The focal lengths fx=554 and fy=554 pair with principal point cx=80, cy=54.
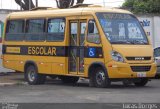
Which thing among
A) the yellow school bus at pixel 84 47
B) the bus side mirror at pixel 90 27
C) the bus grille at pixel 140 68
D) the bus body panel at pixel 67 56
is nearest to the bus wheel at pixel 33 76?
the yellow school bus at pixel 84 47

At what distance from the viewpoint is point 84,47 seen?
19.6m

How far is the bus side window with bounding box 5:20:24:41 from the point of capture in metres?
22.8

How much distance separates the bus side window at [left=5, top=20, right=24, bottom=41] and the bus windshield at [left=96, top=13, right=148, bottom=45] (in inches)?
180

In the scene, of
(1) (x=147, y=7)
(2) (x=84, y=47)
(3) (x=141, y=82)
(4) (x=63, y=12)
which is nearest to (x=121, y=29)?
(2) (x=84, y=47)

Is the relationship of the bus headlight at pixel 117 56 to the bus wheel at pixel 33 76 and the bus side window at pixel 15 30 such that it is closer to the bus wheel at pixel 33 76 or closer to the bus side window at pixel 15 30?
the bus wheel at pixel 33 76

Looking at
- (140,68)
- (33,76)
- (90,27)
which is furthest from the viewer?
(33,76)

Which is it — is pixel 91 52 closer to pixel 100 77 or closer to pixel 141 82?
pixel 100 77

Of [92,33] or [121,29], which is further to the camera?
[121,29]

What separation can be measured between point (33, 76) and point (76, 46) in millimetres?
2860

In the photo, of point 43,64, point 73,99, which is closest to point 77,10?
point 43,64

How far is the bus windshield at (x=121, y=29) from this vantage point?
19.1 metres

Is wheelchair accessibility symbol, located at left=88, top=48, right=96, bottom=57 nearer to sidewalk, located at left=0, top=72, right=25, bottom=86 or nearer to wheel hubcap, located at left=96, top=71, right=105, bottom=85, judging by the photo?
wheel hubcap, located at left=96, top=71, right=105, bottom=85

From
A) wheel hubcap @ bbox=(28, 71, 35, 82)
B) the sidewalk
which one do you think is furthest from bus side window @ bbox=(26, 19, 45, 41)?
the sidewalk

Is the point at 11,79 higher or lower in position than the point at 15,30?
lower
